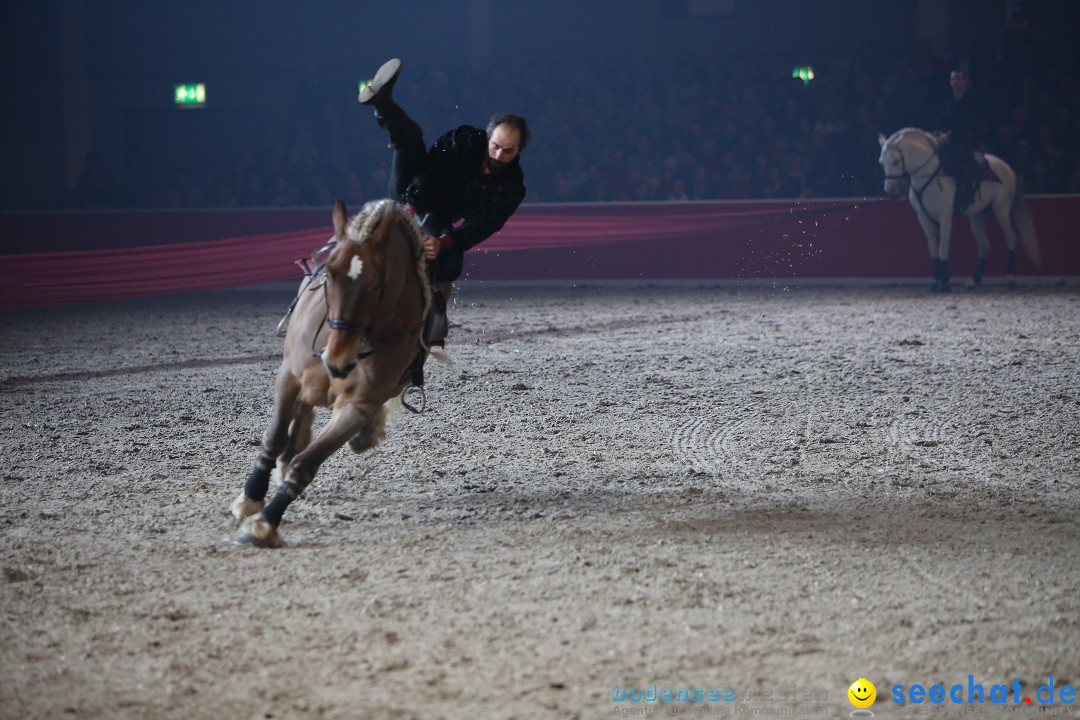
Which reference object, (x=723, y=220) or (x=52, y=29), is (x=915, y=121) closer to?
(x=723, y=220)

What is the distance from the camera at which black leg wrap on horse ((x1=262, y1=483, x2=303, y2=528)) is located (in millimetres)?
4363

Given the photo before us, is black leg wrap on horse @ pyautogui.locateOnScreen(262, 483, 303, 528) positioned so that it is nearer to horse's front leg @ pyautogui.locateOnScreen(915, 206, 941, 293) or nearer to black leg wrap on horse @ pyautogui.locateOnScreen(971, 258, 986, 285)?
horse's front leg @ pyautogui.locateOnScreen(915, 206, 941, 293)

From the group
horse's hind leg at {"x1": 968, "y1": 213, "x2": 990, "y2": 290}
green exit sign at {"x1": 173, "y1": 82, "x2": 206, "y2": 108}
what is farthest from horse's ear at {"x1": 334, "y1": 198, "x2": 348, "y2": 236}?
green exit sign at {"x1": 173, "y1": 82, "x2": 206, "y2": 108}

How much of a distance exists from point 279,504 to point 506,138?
1846 millimetres

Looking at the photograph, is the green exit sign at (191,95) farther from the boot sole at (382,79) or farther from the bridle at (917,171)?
the boot sole at (382,79)

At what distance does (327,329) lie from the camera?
453 cm

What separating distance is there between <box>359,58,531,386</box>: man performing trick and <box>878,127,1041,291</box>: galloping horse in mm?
11109

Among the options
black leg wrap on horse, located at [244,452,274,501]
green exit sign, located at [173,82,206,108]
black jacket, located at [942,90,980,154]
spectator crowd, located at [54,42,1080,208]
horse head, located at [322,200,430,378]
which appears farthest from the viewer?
green exit sign, located at [173,82,206,108]

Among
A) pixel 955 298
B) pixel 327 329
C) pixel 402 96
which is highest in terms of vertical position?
pixel 402 96

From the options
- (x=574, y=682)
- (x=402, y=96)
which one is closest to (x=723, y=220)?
(x=402, y=96)

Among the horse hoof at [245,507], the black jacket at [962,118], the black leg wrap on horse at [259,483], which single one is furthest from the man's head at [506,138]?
the black jacket at [962,118]

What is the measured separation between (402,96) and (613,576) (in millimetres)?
17278

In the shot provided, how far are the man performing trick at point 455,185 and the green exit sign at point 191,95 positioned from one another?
1708 centimetres

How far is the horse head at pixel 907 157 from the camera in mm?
14805
